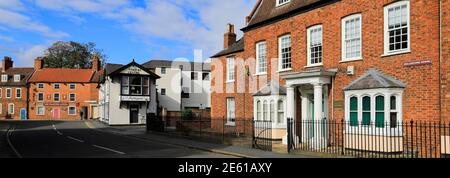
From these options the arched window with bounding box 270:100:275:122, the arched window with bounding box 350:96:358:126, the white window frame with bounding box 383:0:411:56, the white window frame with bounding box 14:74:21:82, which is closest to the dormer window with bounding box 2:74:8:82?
the white window frame with bounding box 14:74:21:82

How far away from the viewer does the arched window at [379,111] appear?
604 inches

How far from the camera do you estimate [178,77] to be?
6378 cm

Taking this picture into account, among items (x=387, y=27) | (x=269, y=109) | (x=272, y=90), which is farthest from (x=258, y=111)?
(x=387, y=27)

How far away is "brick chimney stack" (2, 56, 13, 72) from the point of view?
7275cm

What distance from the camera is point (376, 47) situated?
16422 mm

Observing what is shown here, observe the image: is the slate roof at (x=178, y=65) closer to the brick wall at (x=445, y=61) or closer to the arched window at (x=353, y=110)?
the arched window at (x=353, y=110)

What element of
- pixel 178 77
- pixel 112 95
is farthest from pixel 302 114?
pixel 178 77

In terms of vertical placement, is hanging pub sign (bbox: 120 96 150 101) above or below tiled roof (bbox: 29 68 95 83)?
below

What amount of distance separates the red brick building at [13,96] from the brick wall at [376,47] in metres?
57.1

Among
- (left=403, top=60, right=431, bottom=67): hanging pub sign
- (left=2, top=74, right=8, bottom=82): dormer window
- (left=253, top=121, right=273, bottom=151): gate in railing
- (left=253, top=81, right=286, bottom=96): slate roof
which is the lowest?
(left=253, top=121, right=273, bottom=151): gate in railing

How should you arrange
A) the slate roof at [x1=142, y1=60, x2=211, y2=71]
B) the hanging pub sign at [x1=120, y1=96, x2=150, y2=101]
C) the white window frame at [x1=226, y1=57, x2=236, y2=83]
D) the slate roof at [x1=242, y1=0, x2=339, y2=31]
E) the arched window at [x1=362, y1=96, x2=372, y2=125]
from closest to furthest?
the arched window at [x1=362, y1=96, x2=372, y2=125] → the slate roof at [x1=242, y1=0, x2=339, y2=31] → the white window frame at [x1=226, y1=57, x2=236, y2=83] → the hanging pub sign at [x1=120, y1=96, x2=150, y2=101] → the slate roof at [x1=142, y1=60, x2=211, y2=71]

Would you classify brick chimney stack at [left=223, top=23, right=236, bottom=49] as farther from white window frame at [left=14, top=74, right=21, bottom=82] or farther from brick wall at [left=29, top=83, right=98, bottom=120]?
white window frame at [left=14, top=74, right=21, bottom=82]

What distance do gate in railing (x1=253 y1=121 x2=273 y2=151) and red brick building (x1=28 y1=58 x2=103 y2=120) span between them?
51.4 m

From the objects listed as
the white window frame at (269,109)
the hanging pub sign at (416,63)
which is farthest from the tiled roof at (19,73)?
the hanging pub sign at (416,63)
